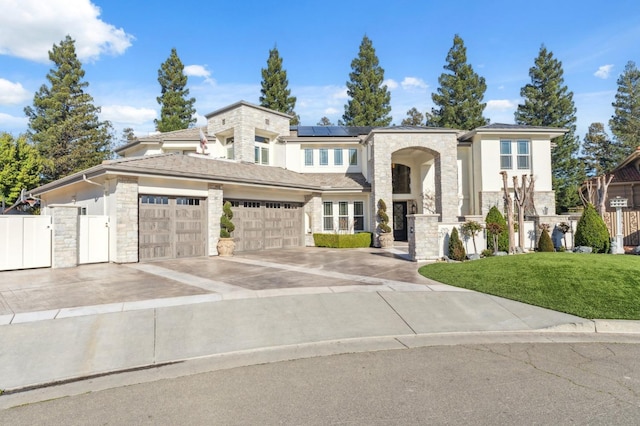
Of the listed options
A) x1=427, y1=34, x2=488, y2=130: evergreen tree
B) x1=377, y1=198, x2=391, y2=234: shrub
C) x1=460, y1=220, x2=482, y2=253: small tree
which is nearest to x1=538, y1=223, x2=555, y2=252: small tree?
x1=460, y1=220, x2=482, y2=253: small tree

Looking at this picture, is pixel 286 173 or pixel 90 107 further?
pixel 90 107

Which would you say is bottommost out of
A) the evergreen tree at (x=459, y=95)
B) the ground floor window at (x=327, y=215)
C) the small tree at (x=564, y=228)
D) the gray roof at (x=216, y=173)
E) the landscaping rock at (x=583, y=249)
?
the landscaping rock at (x=583, y=249)

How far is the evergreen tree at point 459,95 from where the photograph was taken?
127 feet

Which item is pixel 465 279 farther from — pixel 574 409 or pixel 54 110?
pixel 54 110

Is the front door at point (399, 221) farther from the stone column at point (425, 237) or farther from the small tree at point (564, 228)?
the stone column at point (425, 237)

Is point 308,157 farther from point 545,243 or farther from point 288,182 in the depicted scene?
point 545,243

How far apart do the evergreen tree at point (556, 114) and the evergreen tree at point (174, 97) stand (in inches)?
1489

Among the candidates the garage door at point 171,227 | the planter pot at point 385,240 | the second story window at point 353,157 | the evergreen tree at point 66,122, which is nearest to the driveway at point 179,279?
the garage door at point 171,227

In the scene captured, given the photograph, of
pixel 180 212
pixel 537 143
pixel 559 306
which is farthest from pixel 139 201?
pixel 537 143

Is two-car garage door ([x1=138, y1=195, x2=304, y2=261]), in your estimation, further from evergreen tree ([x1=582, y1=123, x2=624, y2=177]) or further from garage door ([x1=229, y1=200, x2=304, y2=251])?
evergreen tree ([x1=582, y1=123, x2=624, y2=177])

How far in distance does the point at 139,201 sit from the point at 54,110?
1244 inches

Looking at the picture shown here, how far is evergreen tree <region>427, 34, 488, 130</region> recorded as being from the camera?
127 feet

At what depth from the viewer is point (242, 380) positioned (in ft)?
14.5

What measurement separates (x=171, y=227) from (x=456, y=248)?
1124cm
